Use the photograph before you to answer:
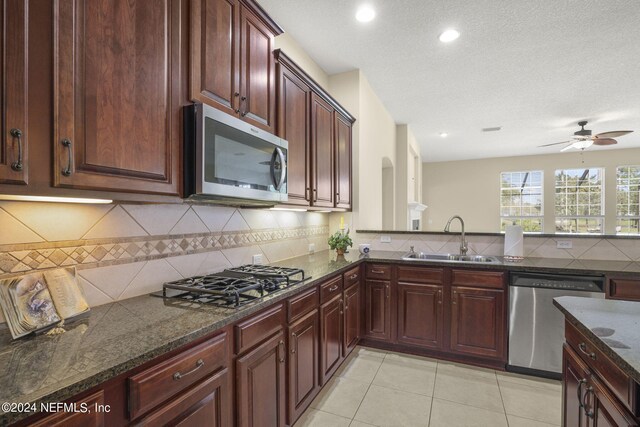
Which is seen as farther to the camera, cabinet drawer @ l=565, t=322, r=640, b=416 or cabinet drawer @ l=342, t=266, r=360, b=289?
cabinet drawer @ l=342, t=266, r=360, b=289

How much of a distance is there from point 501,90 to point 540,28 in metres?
1.38

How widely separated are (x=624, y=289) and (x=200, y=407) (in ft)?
9.38

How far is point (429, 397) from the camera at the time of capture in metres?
2.23

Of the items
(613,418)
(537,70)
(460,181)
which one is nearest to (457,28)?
(537,70)

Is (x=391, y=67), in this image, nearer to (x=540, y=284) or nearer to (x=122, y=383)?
(x=540, y=284)

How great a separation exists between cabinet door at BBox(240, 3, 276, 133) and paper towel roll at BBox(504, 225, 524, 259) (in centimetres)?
236

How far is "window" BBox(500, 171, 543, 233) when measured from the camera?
8.27m

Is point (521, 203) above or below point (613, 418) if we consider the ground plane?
above

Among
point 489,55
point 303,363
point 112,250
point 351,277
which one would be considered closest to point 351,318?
point 351,277

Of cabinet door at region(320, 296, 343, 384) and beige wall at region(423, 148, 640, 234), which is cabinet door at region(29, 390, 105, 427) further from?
beige wall at region(423, 148, 640, 234)

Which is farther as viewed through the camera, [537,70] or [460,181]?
[460,181]

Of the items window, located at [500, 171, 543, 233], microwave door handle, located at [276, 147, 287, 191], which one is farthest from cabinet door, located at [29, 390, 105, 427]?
window, located at [500, 171, 543, 233]

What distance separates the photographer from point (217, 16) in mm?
1565

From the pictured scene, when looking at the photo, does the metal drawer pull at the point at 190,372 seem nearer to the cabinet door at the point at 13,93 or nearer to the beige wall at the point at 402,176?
the cabinet door at the point at 13,93
